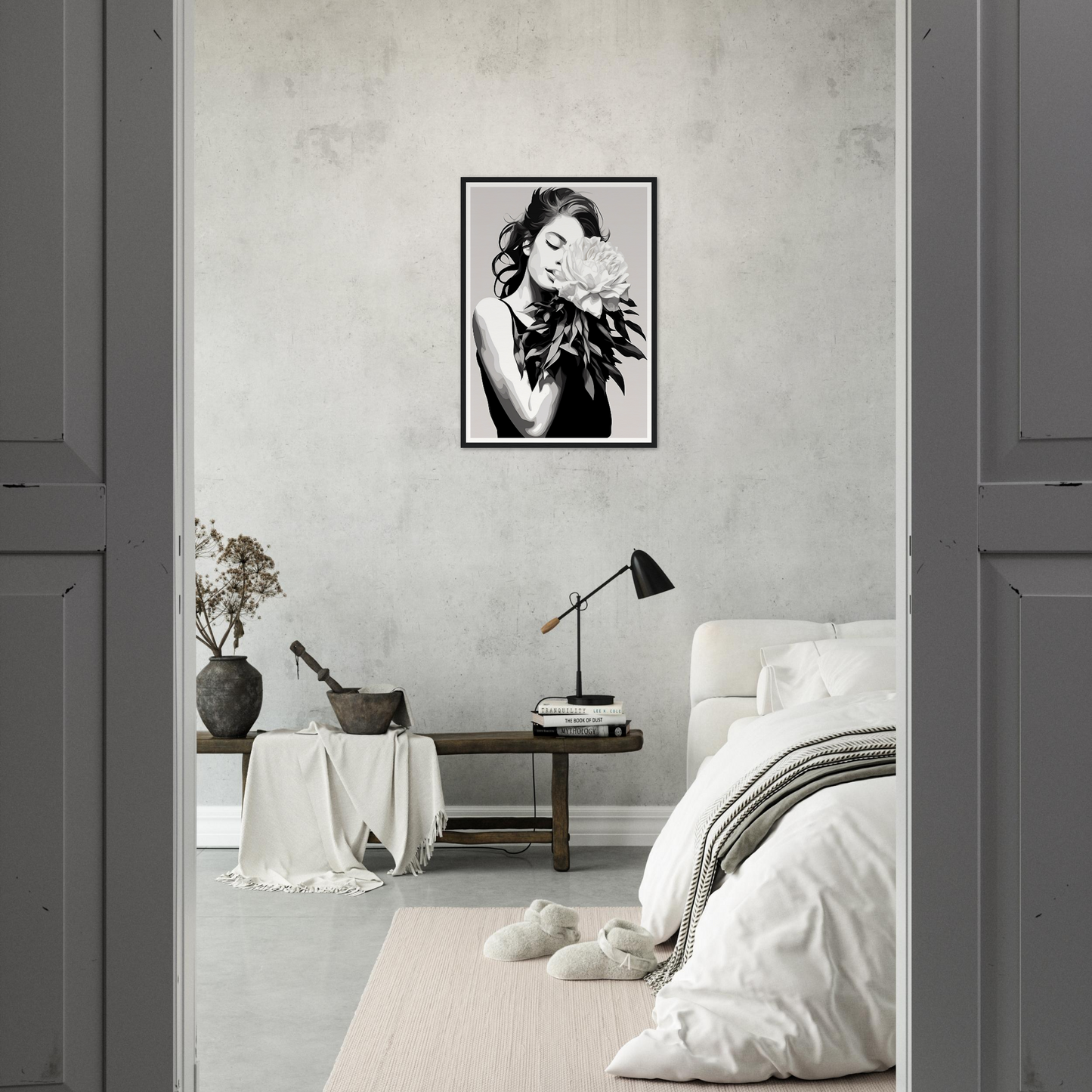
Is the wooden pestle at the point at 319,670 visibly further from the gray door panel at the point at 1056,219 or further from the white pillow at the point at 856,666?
the gray door panel at the point at 1056,219

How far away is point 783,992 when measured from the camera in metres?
2.36

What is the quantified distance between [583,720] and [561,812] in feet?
1.17

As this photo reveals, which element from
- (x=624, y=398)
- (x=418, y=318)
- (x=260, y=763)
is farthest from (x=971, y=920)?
(x=418, y=318)

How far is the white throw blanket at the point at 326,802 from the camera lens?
159 inches

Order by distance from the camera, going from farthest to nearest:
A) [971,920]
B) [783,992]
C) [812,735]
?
[812,735] → [783,992] → [971,920]

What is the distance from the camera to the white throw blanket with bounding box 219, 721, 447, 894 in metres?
4.03

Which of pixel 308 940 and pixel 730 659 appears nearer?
pixel 308 940

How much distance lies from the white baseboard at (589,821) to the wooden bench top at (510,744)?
0.44 metres

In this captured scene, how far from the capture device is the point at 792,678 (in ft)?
13.7

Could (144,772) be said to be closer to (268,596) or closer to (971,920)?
(971,920)

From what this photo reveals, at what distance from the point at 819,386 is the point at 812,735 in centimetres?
210

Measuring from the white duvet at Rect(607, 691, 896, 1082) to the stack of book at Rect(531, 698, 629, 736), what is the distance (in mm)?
1649

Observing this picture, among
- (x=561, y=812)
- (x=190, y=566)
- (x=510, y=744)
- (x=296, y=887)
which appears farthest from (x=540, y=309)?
(x=190, y=566)

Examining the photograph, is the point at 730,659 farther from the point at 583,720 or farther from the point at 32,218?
the point at 32,218
